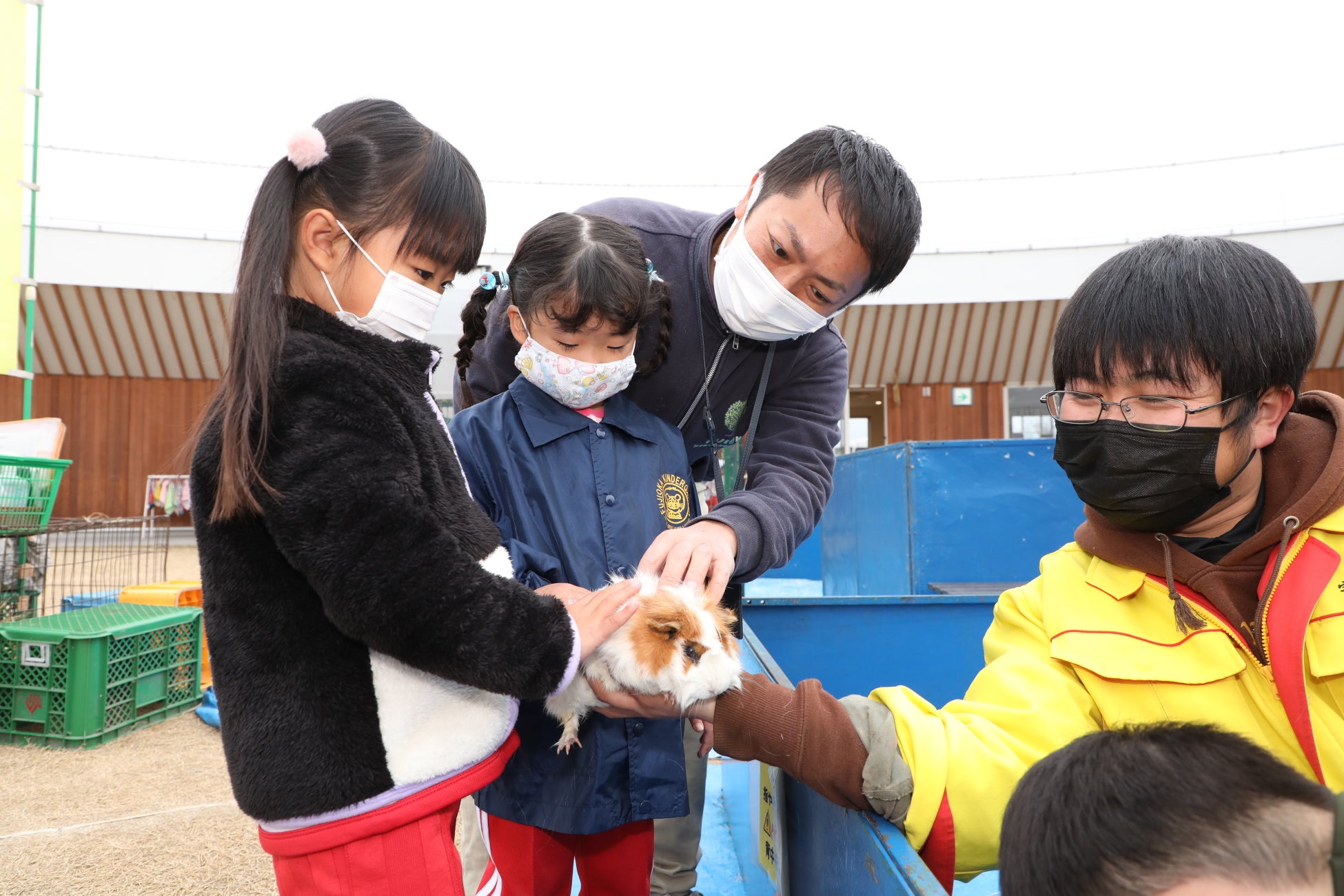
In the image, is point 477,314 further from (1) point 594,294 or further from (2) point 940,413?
(2) point 940,413

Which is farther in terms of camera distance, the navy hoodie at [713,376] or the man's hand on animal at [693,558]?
the navy hoodie at [713,376]

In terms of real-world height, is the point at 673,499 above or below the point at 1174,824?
below

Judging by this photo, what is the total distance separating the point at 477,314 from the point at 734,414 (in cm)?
63

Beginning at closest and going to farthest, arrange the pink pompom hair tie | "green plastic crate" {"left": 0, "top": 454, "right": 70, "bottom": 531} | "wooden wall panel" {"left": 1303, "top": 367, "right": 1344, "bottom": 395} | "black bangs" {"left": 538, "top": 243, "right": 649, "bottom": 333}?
the pink pompom hair tie < "black bangs" {"left": 538, "top": 243, "right": 649, "bottom": 333} < "green plastic crate" {"left": 0, "top": 454, "right": 70, "bottom": 531} < "wooden wall panel" {"left": 1303, "top": 367, "right": 1344, "bottom": 395}

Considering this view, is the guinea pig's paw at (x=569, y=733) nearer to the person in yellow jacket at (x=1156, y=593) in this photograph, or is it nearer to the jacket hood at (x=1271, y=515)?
the person in yellow jacket at (x=1156, y=593)

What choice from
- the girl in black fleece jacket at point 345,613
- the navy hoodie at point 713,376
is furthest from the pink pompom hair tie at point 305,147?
the navy hoodie at point 713,376

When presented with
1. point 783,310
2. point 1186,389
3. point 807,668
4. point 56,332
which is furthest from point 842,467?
point 56,332

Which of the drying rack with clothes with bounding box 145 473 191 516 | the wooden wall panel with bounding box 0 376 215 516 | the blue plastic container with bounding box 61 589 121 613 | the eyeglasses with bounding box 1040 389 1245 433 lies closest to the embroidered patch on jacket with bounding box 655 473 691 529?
the eyeglasses with bounding box 1040 389 1245 433

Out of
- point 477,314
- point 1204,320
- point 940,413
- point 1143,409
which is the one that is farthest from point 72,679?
point 940,413

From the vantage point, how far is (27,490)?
365 cm

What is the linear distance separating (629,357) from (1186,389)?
92cm

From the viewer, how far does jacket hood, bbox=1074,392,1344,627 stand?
3.70 feet

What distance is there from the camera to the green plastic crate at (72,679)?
3.69 m

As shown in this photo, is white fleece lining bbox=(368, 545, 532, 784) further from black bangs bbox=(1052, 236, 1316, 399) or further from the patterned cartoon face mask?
black bangs bbox=(1052, 236, 1316, 399)
